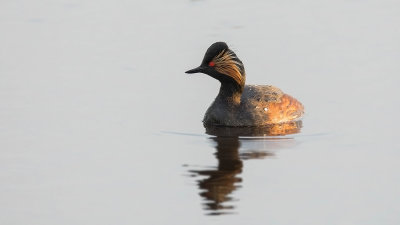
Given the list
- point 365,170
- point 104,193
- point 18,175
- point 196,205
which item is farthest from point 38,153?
point 365,170

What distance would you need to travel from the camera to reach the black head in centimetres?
1902

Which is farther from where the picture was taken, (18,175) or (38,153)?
(38,153)

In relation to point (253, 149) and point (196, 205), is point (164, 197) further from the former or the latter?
point (253, 149)

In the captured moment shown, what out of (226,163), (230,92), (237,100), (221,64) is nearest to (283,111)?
(237,100)

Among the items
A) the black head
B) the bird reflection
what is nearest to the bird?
the black head

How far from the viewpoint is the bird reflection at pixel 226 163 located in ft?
47.6

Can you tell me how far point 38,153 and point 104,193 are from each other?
2221mm

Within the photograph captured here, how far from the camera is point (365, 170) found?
51.9 ft

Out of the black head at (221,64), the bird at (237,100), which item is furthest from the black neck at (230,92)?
the black head at (221,64)

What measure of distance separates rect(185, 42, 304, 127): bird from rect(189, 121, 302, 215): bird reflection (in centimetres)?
21

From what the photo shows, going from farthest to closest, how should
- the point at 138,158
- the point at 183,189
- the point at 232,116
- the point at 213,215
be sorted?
the point at 232,116, the point at 138,158, the point at 183,189, the point at 213,215

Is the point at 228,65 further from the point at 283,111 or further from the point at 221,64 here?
the point at 283,111

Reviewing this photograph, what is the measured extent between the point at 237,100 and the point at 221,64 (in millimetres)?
752

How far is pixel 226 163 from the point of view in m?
16.3
